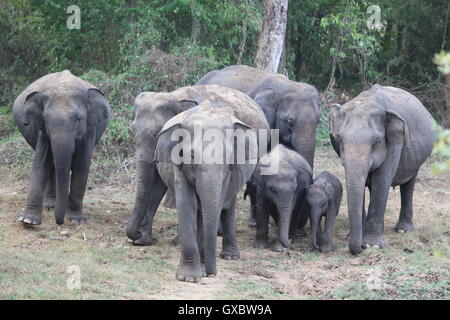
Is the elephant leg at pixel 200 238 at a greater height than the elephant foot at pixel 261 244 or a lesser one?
greater

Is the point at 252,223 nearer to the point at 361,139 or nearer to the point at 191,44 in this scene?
the point at 361,139

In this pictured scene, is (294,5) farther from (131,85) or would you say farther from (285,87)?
(285,87)

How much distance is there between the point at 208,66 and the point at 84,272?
8.19 m

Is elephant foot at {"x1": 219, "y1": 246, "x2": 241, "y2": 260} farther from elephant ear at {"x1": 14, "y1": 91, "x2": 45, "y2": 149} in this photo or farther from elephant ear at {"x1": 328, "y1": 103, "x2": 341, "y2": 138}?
elephant ear at {"x1": 14, "y1": 91, "x2": 45, "y2": 149}

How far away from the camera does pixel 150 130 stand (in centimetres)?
982

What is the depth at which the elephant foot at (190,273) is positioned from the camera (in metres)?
8.43

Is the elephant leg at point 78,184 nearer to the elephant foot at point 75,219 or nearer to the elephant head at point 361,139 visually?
the elephant foot at point 75,219

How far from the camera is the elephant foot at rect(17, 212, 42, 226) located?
1048cm

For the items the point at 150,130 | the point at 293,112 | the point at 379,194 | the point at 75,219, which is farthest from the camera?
the point at 293,112

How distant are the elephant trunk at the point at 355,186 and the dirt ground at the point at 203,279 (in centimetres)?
25

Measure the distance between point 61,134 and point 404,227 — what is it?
14.7 ft

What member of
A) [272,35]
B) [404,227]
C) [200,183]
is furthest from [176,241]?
[272,35]

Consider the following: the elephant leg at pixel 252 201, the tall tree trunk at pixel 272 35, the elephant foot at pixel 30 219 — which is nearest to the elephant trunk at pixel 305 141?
the elephant leg at pixel 252 201

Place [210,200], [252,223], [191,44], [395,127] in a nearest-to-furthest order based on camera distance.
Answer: [210,200]
[395,127]
[252,223]
[191,44]
